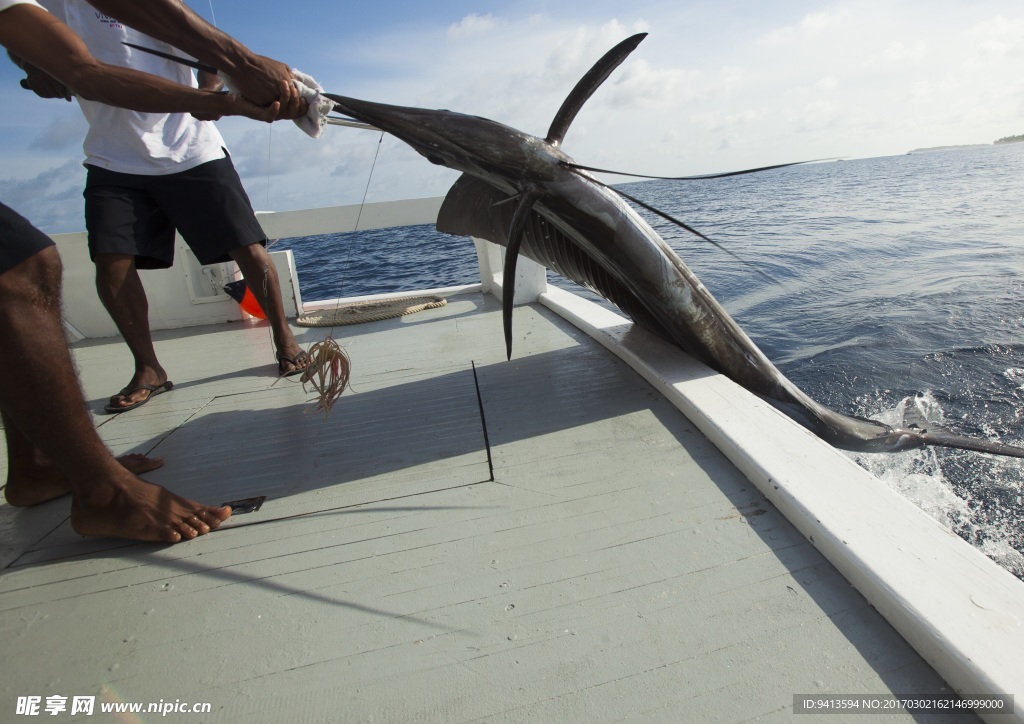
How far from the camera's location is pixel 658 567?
4.51 ft

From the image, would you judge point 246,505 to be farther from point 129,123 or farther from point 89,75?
point 129,123

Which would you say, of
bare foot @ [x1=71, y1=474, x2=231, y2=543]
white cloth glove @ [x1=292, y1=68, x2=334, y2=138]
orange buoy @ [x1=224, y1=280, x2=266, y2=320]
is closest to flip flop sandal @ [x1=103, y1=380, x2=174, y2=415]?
bare foot @ [x1=71, y1=474, x2=231, y2=543]

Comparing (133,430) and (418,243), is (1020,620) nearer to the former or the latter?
(133,430)

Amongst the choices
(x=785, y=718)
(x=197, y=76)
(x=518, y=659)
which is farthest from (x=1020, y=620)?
(x=197, y=76)

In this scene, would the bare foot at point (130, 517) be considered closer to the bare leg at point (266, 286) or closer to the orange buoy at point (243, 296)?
the bare leg at point (266, 286)

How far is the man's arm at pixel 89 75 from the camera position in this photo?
1.56 m

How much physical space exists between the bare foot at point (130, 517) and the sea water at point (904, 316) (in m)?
1.23

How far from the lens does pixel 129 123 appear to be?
2777 millimetres

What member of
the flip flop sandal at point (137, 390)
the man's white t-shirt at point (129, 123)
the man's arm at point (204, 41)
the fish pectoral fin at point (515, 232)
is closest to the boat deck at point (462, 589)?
the fish pectoral fin at point (515, 232)

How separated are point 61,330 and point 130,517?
21.5 inches

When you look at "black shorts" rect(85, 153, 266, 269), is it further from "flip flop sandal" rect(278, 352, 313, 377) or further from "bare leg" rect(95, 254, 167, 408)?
"flip flop sandal" rect(278, 352, 313, 377)

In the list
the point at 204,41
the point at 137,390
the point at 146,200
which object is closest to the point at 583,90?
the point at 204,41

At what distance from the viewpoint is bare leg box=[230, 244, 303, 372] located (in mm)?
3012

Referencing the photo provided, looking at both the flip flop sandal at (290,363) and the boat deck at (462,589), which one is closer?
the boat deck at (462,589)
